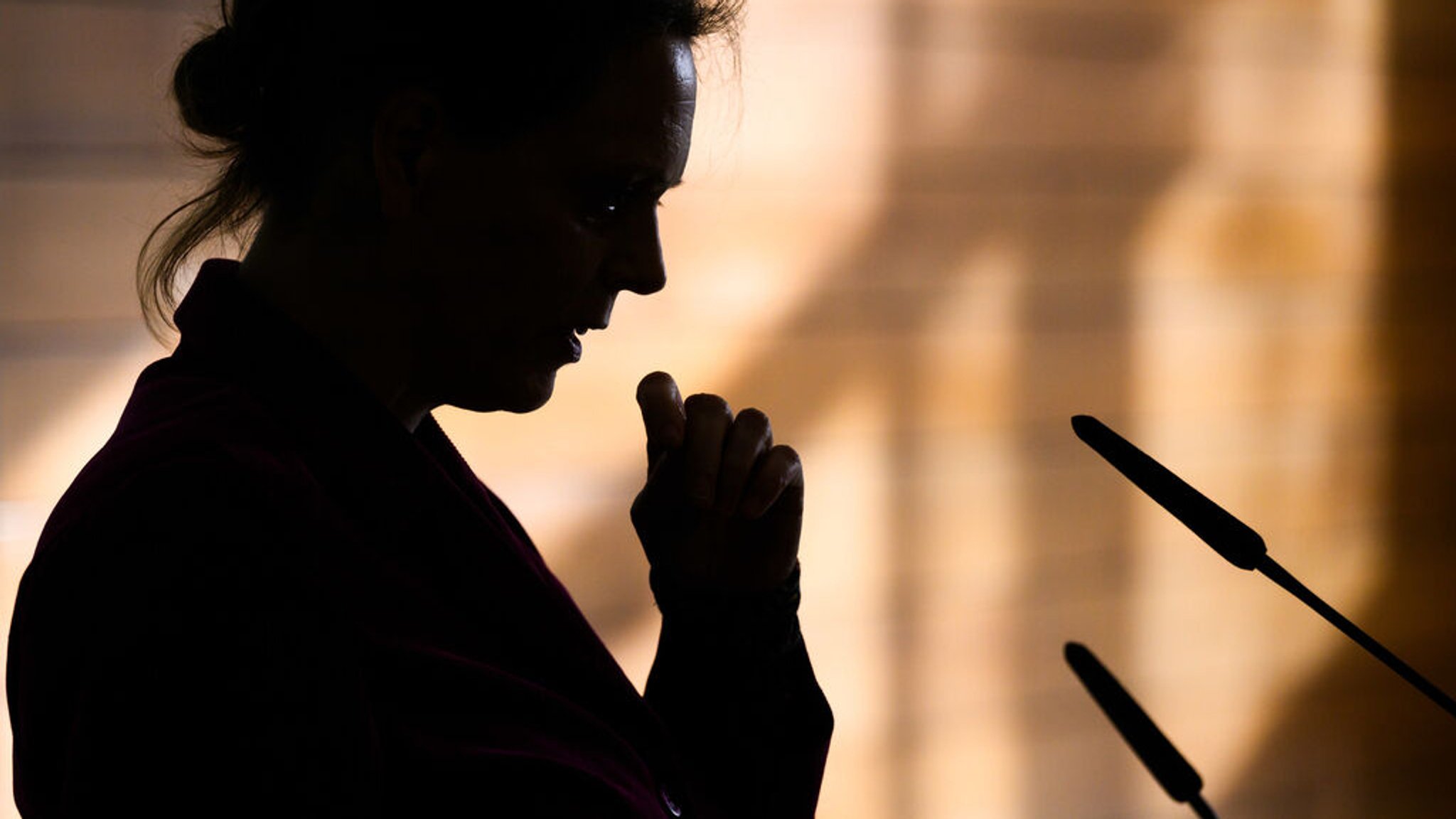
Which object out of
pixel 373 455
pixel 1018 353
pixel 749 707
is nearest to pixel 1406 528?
pixel 1018 353

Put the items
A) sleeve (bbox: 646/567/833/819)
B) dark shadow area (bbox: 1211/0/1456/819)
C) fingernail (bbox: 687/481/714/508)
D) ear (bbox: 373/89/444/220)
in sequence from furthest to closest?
1. dark shadow area (bbox: 1211/0/1456/819)
2. sleeve (bbox: 646/567/833/819)
3. fingernail (bbox: 687/481/714/508)
4. ear (bbox: 373/89/444/220)

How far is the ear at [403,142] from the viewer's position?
864mm

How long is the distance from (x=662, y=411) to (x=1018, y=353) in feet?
4.07

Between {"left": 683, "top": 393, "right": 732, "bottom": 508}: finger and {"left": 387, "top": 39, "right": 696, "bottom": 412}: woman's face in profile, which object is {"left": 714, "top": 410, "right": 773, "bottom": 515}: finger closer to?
{"left": 683, "top": 393, "right": 732, "bottom": 508}: finger

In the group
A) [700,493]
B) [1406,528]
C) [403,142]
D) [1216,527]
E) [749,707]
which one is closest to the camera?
[1216,527]

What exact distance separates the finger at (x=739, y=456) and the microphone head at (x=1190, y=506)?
1.19 ft

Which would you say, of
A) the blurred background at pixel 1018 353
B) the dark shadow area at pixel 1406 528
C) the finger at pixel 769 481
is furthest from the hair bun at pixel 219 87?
the dark shadow area at pixel 1406 528

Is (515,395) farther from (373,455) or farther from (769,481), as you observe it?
(769,481)

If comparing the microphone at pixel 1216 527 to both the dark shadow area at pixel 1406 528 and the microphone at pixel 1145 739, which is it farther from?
the dark shadow area at pixel 1406 528

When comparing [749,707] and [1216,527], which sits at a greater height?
[1216,527]

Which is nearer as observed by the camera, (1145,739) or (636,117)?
(1145,739)

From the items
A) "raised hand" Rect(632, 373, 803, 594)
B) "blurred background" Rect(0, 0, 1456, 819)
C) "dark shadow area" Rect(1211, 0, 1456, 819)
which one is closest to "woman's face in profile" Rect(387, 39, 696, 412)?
"raised hand" Rect(632, 373, 803, 594)

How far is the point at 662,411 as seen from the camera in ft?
3.37

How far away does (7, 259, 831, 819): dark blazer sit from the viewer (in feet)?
2.19
